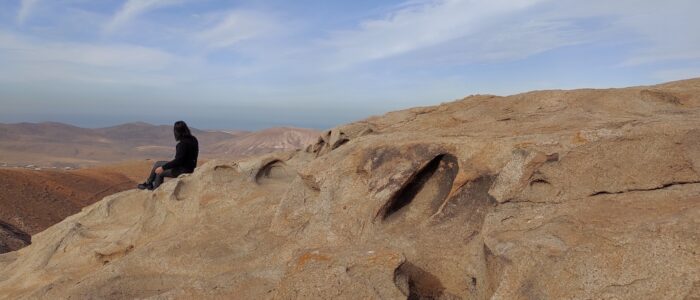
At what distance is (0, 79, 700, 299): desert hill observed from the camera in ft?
15.7

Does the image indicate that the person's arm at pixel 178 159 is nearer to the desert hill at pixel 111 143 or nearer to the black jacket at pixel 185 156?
the black jacket at pixel 185 156

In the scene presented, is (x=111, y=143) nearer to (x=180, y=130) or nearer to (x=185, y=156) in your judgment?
(x=185, y=156)

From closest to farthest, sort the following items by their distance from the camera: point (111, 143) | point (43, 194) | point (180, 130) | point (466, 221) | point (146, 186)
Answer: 1. point (466, 221)
2. point (180, 130)
3. point (146, 186)
4. point (43, 194)
5. point (111, 143)

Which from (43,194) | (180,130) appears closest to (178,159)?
(180,130)

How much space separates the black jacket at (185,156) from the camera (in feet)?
36.1

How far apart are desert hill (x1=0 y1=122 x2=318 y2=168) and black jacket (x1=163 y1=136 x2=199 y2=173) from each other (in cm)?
6320

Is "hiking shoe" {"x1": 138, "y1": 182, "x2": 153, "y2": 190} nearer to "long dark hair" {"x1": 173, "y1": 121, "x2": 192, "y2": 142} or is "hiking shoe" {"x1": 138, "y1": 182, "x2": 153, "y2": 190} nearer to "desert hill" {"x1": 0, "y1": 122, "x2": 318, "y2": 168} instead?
"long dark hair" {"x1": 173, "y1": 121, "x2": 192, "y2": 142}

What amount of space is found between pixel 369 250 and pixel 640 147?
10.3 feet

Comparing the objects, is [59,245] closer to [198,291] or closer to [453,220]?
[198,291]

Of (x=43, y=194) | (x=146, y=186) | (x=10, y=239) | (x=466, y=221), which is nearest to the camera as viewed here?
(x=466, y=221)

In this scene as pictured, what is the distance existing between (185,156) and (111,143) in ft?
357

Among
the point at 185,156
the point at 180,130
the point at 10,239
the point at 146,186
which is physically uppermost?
the point at 180,130

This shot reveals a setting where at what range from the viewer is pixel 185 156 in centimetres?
1112

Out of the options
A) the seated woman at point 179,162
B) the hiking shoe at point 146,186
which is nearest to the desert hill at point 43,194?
the hiking shoe at point 146,186
